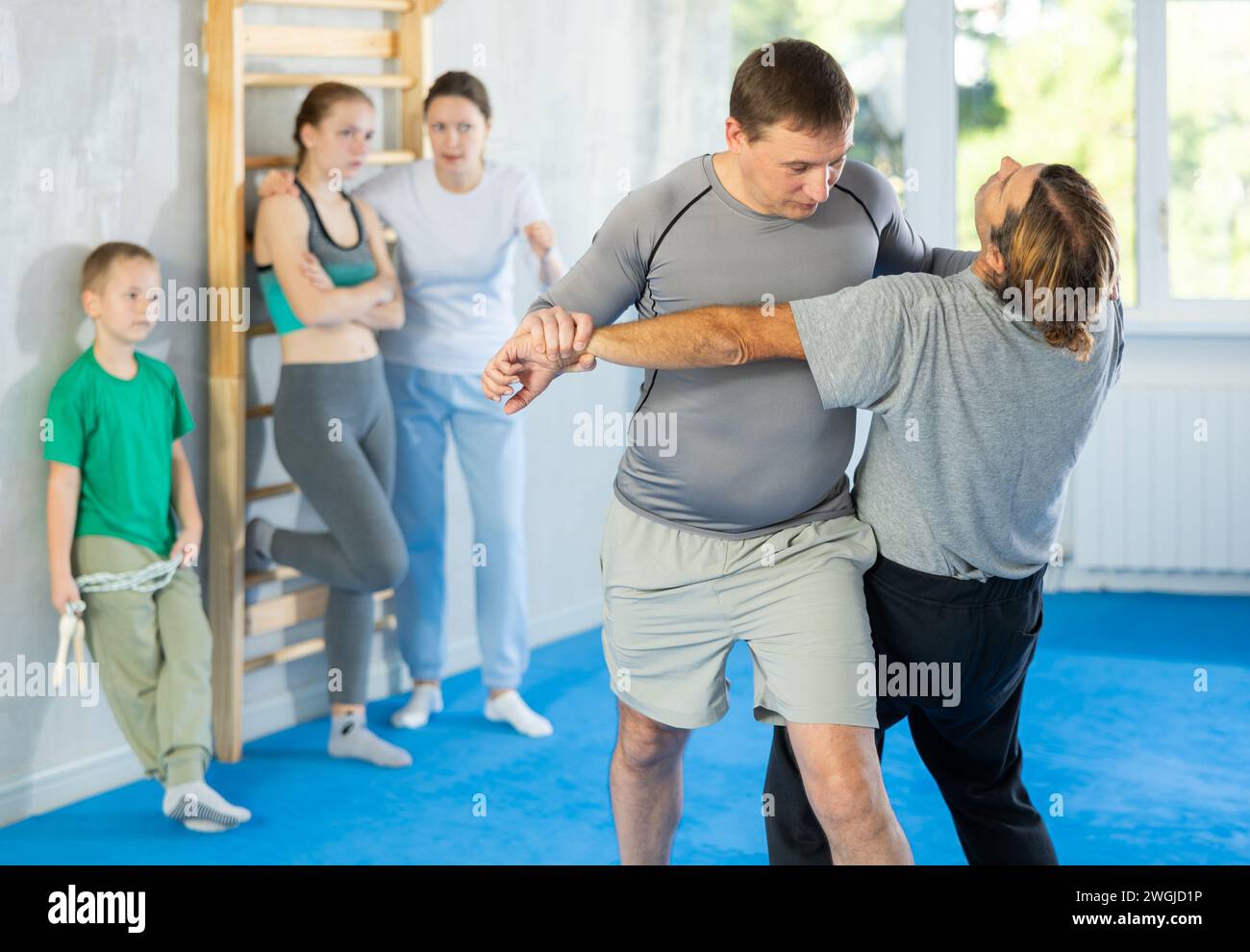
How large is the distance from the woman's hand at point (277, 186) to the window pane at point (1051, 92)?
2.97 m

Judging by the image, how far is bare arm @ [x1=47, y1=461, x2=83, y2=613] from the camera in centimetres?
302

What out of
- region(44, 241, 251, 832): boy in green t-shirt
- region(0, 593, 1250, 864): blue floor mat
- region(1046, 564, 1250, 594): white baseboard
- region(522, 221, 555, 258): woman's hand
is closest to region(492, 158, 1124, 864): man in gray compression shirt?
region(0, 593, 1250, 864): blue floor mat

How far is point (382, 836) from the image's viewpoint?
3057 mm

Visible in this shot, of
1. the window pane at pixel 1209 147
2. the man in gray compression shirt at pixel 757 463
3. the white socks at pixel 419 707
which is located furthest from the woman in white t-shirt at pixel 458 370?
the window pane at pixel 1209 147

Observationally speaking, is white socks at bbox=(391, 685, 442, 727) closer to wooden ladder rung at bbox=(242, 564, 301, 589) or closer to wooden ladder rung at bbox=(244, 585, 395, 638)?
wooden ladder rung at bbox=(244, 585, 395, 638)

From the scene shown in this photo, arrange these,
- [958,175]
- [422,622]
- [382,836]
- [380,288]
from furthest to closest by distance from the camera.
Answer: [958,175]
[422,622]
[380,288]
[382,836]

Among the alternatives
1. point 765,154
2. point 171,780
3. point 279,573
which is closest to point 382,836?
point 171,780

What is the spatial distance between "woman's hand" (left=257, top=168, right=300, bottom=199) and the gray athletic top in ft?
4.71

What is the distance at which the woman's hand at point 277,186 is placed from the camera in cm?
342

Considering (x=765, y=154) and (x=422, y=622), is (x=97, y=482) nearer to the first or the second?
(x=422, y=622)

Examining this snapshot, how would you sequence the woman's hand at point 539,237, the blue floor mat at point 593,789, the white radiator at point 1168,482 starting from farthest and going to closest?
1. the white radiator at point 1168,482
2. the woman's hand at point 539,237
3. the blue floor mat at point 593,789

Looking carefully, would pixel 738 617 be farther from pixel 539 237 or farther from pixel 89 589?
pixel 539 237

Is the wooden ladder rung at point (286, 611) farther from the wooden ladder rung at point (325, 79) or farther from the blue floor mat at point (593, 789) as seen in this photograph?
the wooden ladder rung at point (325, 79)

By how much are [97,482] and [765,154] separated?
1.76 m
